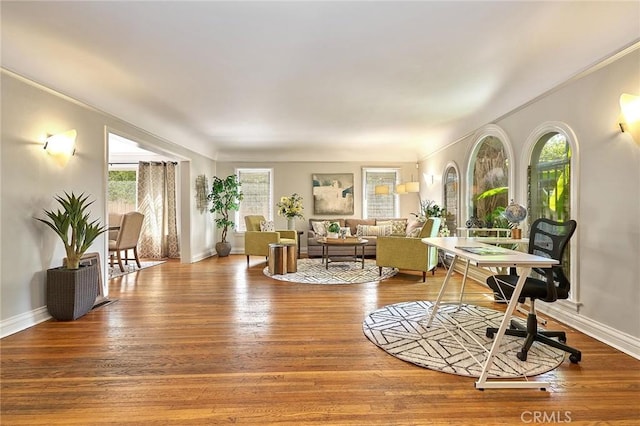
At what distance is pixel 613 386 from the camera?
6.48ft

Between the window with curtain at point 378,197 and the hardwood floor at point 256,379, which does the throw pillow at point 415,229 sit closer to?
the window with curtain at point 378,197

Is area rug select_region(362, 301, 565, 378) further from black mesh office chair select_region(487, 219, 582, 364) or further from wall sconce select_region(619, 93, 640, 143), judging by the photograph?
wall sconce select_region(619, 93, 640, 143)

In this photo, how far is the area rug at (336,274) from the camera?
16.3ft

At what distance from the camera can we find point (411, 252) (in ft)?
16.5

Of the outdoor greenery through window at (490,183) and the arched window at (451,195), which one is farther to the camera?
the arched window at (451,195)

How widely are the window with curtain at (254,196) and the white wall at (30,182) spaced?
A: 14.6 ft

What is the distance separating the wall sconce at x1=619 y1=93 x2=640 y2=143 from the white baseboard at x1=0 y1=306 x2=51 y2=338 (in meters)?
5.39

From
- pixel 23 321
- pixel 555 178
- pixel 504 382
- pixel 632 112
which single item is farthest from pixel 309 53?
pixel 23 321

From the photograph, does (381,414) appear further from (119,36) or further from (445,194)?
(445,194)

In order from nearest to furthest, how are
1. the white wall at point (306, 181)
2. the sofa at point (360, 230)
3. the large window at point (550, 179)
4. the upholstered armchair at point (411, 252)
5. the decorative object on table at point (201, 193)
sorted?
1. the large window at point (550, 179)
2. the upholstered armchair at point (411, 252)
3. the sofa at point (360, 230)
4. the decorative object on table at point (201, 193)
5. the white wall at point (306, 181)

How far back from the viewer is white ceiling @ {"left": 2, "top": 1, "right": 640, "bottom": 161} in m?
2.34

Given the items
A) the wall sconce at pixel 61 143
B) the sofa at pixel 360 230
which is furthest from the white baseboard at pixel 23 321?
the sofa at pixel 360 230

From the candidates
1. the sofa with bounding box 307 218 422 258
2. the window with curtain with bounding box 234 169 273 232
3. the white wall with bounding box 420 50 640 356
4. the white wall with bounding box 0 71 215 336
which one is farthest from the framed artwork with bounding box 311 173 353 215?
the white wall with bounding box 420 50 640 356

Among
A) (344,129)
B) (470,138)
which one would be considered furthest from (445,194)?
(344,129)
